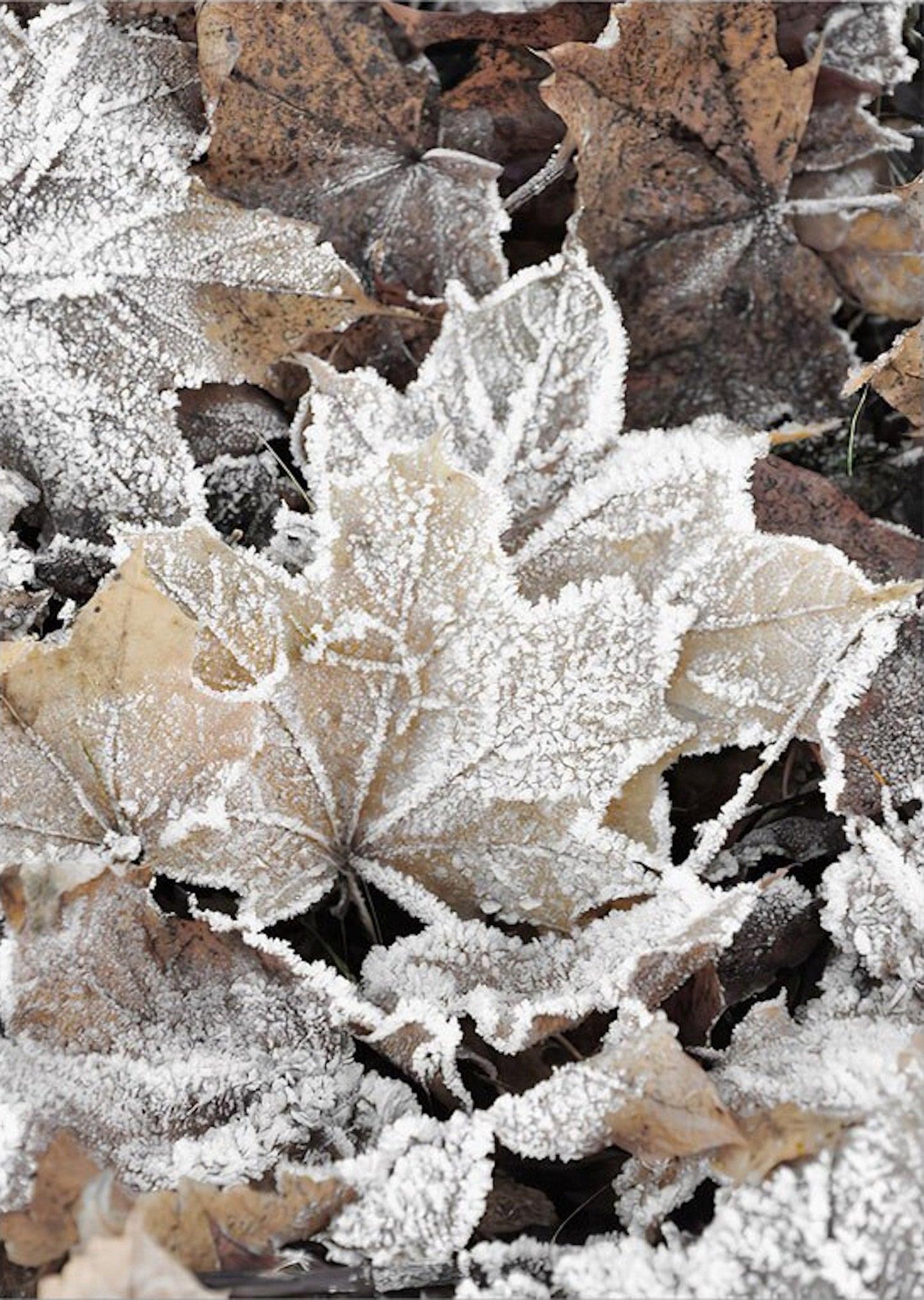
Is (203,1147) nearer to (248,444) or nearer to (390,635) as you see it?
(390,635)

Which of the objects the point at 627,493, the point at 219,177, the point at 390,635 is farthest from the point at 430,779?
the point at 219,177

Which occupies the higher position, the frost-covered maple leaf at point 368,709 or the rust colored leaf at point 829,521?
the frost-covered maple leaf at point 368,709

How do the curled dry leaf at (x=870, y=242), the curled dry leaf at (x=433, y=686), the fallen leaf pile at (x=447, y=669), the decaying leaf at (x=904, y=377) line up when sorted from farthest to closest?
the curled dry leaf at (x=870, y=242), the decaying leaf at (x=904, y=377), the curled dry leaf at (x=433, y=686), the fallen leaf pile at (x=447, y=669)

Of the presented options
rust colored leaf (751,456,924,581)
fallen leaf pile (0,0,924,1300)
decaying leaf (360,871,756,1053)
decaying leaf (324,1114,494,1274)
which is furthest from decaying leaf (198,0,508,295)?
decaying leaf (324,1114,494,1274)

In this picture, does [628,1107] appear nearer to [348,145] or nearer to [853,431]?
[853,431]

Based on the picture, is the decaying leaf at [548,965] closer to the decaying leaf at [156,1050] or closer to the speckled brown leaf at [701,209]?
the decaying leaf at [156,1050]

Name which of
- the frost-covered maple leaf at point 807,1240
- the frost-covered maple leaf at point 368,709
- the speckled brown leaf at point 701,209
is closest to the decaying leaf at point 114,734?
the frost-covered maple leaf at point 368,709

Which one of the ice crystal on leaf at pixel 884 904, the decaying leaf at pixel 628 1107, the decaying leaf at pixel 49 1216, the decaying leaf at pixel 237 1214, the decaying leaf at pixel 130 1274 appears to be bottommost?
the ice crystal on leaf at pixel 884 904
